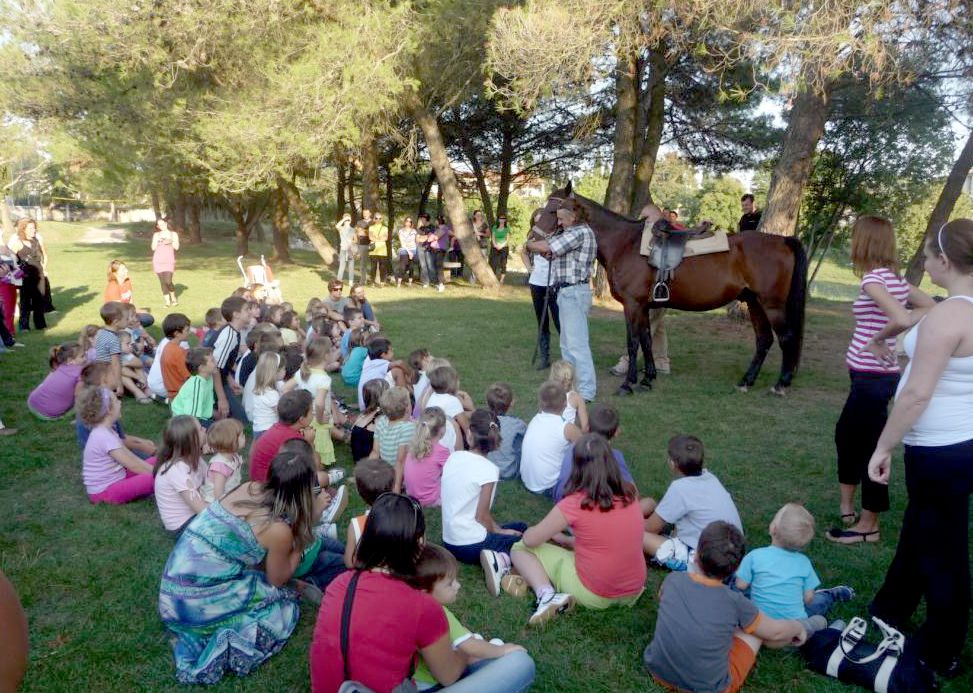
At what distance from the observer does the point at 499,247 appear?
1822cm

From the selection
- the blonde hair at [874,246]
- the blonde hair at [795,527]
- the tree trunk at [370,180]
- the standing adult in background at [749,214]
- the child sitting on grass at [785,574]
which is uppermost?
the tree trunk at [370,180]

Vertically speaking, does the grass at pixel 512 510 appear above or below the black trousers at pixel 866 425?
below

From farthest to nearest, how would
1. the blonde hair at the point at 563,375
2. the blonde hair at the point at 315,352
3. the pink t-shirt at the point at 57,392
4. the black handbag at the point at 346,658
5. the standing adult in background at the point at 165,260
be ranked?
A: 1. the standing adult in background at the point at 165,260
2. the pink t-shirt at the point at 57,392
3. the blonde hair at the point at 315,352
4. the blonde hair at the point at 563,375
5. the black handbag at the point at 346,658

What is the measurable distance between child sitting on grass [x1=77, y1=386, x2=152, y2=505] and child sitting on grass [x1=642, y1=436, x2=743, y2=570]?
3.41 meters

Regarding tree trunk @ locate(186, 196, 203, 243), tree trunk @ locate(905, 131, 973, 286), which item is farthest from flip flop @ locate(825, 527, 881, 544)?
tree trunk @ locate(186, 196, 203, 243)

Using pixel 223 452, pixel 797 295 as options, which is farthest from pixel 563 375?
pixel 797 295

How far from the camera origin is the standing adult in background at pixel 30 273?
9984 mm

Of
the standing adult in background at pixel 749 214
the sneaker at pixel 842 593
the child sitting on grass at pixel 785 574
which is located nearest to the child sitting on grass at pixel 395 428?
the child sitting on grass at pixel 785 574

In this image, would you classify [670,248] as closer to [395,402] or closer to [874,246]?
[874,246]

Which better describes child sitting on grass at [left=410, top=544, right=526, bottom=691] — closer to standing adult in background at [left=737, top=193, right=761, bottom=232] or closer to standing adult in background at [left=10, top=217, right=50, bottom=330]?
standing adult in background at [left=10, top=217, right=50, bottom=330]

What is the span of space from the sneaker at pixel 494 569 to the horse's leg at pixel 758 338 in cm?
488

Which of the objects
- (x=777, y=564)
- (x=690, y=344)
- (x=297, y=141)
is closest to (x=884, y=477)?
(x=777, y=564)

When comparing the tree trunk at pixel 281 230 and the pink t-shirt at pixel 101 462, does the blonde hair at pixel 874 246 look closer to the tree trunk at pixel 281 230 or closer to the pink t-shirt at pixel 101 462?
the pink t-shirt at pixel 101 462

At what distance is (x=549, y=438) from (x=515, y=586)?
126 cm
